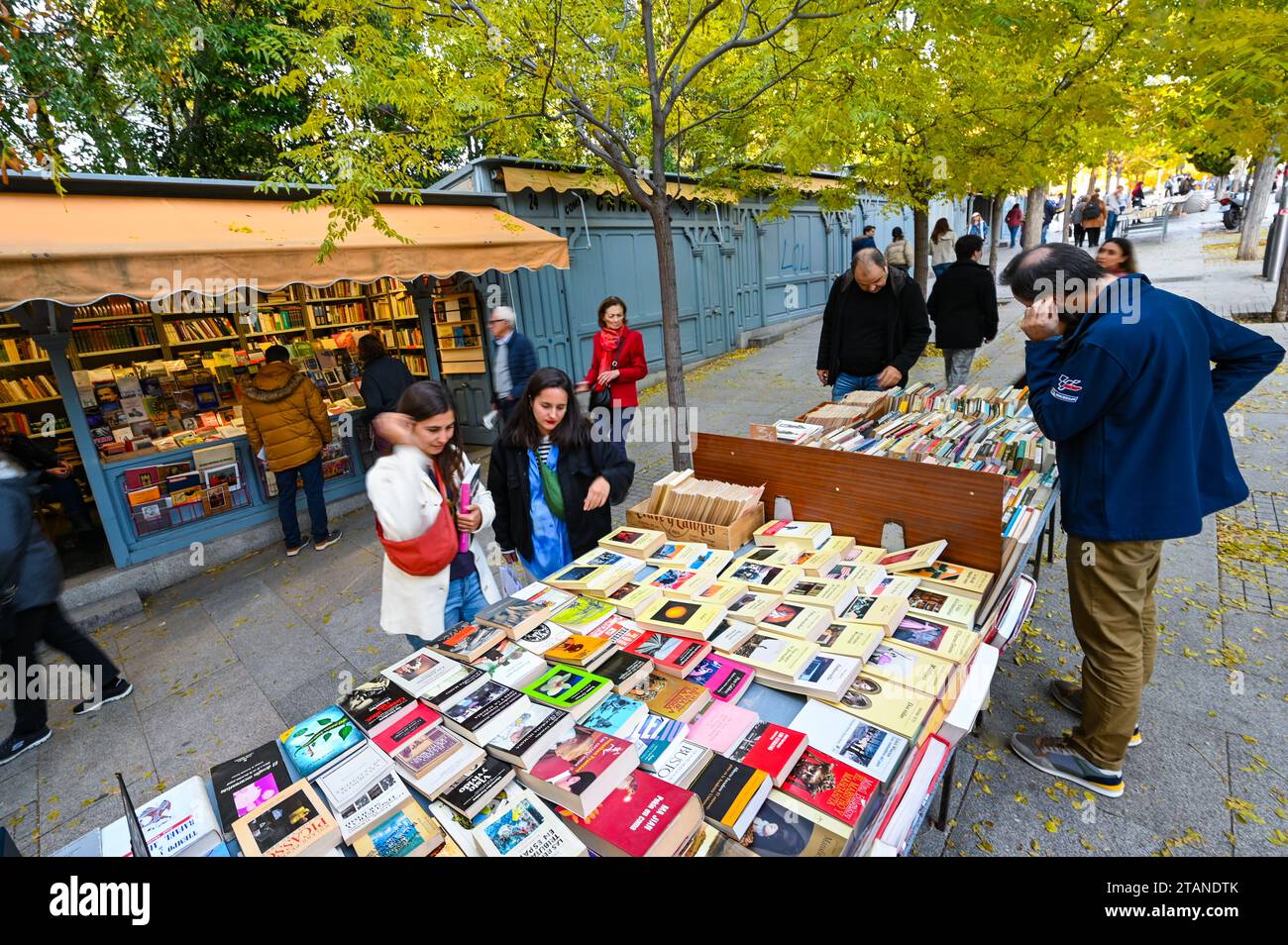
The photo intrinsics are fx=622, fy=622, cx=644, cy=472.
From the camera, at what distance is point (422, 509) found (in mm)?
2766

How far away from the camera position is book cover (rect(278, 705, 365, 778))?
184 centimetres

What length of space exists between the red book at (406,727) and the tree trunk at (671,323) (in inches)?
139

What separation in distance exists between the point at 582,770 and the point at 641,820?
0.73 ft

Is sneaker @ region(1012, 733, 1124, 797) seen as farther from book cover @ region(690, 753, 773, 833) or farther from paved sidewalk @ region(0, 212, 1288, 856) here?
book cover @ region(690, 753, 773, 833)

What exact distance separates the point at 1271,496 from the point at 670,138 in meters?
5.87

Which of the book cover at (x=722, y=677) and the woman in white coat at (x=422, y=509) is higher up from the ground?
the woman in white coat at (x=422, y=509)

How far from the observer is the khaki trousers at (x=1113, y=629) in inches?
98.4

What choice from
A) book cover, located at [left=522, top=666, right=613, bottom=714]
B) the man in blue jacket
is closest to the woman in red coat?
the man in blue jacket

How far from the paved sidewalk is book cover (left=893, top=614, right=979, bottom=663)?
0.94 metres

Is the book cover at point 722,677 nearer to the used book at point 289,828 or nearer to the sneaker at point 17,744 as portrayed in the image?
the used book at point 289,828

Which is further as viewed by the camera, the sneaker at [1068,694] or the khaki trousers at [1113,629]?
the sneaker at [1068,694]

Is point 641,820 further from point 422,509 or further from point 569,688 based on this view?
point 422,509

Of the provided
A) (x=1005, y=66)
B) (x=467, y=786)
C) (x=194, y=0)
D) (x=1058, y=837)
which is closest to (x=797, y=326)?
(x=1005, y=66)

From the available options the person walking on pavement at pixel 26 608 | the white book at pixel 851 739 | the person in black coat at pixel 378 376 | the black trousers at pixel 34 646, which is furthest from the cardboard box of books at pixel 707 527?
the person in black coat at pixel 378 376
